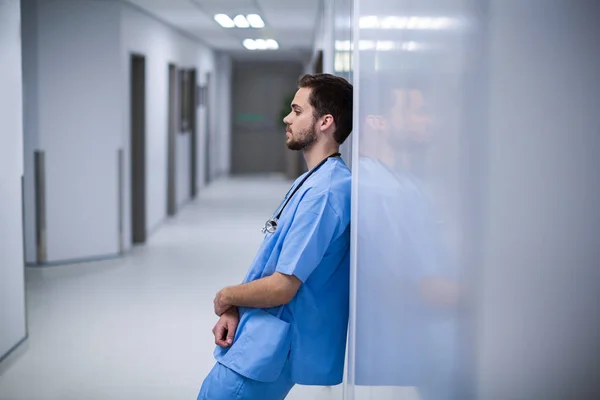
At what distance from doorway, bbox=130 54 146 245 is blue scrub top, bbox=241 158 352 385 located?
21.3 feet

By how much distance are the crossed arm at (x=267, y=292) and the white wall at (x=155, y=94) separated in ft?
18.7

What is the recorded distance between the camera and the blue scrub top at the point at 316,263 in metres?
1.89

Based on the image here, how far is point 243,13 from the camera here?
8.50 m

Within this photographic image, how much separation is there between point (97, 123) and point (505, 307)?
19.6 feet

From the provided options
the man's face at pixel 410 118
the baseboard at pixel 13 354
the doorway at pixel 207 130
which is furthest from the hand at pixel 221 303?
the doorway at pixel 207 130

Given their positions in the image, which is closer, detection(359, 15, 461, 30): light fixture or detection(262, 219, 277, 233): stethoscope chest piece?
detection(359, 15, 461, 30): light fixture

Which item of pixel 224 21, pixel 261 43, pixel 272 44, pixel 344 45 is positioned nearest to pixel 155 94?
pixel 224 21

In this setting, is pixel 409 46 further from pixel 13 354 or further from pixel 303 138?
pixel 13 354

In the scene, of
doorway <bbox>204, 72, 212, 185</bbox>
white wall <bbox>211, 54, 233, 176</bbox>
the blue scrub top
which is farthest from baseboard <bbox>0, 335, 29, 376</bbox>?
white wall <bbox>211, 54, 233, 176</bbox>

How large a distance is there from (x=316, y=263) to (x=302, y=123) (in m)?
0.39

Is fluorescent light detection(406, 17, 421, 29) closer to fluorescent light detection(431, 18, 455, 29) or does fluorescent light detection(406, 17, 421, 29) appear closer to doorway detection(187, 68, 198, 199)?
fluorescent light detection(431, 18, 455, 29)

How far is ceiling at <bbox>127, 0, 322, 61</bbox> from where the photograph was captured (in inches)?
300

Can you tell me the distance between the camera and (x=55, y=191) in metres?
6.73

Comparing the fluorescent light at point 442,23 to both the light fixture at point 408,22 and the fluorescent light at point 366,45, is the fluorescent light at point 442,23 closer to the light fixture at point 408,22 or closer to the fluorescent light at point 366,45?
the light fixture at point 408,22
